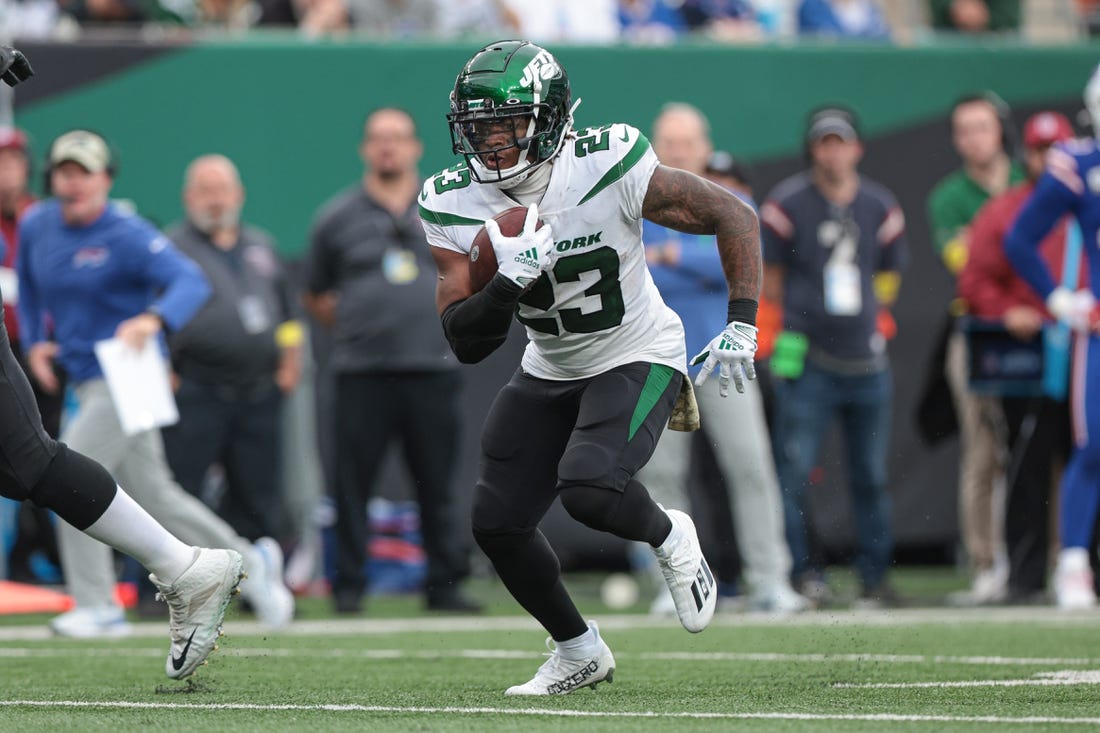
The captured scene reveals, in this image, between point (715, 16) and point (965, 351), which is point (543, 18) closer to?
point (715, 16)

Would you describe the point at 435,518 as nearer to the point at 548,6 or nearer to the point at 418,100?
the point at 418,100

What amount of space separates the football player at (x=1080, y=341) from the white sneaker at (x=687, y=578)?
12.0ft

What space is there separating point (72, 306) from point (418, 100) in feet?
10.8

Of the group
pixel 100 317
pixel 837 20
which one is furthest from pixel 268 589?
pixel 837 20

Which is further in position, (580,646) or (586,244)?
(580,646)

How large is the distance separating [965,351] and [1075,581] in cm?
155

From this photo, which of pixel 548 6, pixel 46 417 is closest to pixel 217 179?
pixel 46 417

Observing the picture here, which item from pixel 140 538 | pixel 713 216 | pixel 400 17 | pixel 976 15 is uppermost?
pixel 400 17

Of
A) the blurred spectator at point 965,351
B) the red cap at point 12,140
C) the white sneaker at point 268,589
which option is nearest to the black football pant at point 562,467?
the white sneaker at point 268,589

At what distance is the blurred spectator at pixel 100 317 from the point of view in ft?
25.1

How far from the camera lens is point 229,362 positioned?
909 centimetres

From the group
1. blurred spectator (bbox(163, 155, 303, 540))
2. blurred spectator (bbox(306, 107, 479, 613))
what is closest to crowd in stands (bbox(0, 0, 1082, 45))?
blurred spectator (bbox(163, 155, 303, 540))

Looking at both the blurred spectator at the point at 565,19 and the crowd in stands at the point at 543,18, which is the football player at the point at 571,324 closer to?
the crowd in stands at the point at 543,18

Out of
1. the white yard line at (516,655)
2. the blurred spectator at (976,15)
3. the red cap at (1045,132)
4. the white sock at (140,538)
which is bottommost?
the white yard line at (516,655)
